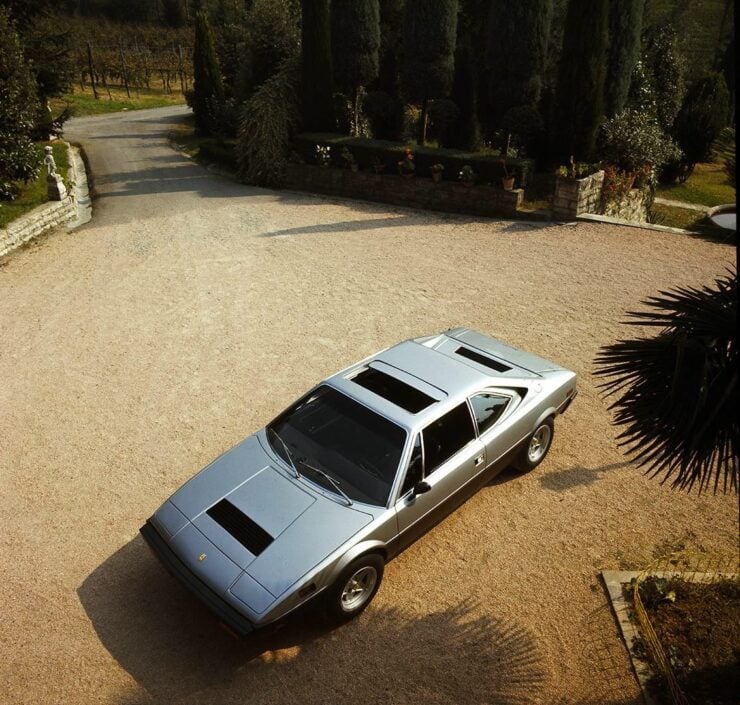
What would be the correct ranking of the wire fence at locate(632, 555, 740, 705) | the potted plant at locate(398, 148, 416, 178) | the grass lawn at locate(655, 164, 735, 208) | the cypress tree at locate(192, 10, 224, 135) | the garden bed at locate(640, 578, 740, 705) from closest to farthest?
1. the garden bed at locate(640, 578, 740, 705)
2. the wire fence at locate(632, 555, 740, 705)
3. the potted plant at locate(398, 148, 416, 178)
4. the grass lawn at locate(655, 164, 735, 208)
5. the cypress tree at locate(192, 10, 224, 135)

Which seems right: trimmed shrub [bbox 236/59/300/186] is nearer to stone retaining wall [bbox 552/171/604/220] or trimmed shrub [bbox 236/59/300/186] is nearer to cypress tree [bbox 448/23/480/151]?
cypress tree [bbox 448/23/480/151]

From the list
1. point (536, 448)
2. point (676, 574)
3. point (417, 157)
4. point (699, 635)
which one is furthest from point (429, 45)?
point (699, 635)

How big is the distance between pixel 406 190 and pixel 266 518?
1294 cm

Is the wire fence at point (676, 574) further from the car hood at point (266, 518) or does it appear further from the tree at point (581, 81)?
the tree at point (581, 81)

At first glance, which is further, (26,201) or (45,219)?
(26,201)

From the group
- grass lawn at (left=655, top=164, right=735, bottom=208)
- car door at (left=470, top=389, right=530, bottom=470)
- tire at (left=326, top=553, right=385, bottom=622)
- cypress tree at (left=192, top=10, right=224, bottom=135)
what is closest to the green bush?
grass lawn at (left=655, top=164, right=735, bottom=208)

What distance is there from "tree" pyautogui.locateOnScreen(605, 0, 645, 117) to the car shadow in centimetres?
1748

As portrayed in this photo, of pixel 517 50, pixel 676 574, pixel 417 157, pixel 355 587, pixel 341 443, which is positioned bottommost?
pixel 676 574

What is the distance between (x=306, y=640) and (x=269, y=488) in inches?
50.5

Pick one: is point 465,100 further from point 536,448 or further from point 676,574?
point 676,574

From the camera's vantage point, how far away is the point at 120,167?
2077 centimetres

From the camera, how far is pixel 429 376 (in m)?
5.95

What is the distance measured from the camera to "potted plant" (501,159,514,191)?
14.8 m

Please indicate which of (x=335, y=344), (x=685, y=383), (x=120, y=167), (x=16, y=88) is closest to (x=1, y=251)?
(x=16, y=88)
